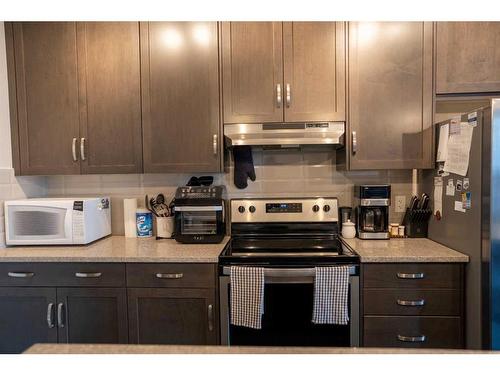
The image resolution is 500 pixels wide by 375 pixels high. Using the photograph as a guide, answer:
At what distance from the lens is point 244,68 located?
1.94 metres

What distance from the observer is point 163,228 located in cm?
218

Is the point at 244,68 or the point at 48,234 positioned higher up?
the point at 244,68

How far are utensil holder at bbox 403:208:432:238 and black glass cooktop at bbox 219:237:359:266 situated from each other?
1.67 feet

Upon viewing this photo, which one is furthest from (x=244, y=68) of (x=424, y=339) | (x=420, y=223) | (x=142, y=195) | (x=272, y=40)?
(x=424, y=339)

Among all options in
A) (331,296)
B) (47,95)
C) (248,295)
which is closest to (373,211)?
(331,296)

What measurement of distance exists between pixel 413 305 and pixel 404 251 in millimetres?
285

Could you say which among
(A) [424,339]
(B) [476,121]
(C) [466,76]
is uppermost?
(C) [466,76]

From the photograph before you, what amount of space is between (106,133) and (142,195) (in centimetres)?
54

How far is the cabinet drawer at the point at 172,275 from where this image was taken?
1.71 metres

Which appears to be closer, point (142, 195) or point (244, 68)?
point (244, 68)

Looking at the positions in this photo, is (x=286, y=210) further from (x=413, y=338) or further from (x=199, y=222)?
(x=413, y=338)

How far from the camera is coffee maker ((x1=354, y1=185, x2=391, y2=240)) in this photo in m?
2.02

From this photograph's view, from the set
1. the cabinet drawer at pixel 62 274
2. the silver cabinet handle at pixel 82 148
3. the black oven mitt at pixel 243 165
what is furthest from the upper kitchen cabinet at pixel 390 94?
the silver cabinet handle at pixel 82 148

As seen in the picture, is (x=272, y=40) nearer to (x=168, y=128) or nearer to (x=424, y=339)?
(x=168, y=128)
